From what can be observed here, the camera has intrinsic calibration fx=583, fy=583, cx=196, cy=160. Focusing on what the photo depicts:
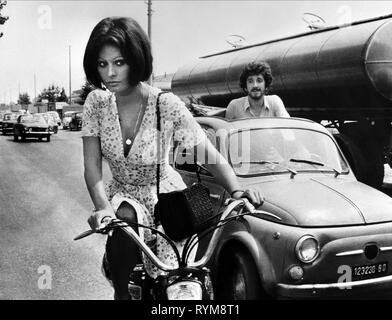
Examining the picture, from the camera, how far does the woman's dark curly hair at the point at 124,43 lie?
2.59 m

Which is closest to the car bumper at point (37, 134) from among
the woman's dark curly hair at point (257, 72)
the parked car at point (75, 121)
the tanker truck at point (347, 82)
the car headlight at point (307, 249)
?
the parked car at point (75, 121)

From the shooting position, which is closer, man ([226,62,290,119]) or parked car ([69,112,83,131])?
man ([226,62,290,119])

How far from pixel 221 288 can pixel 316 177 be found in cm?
122

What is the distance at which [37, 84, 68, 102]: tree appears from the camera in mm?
97938

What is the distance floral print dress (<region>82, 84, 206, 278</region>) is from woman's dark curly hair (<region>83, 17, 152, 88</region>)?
0.16 metres

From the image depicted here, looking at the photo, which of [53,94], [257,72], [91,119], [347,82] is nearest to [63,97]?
[53,94]

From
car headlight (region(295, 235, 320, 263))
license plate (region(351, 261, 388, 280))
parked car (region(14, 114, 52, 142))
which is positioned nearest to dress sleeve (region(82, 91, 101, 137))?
car headlight (region(295, 235, 320, 263))

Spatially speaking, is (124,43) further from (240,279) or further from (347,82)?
(347,82)

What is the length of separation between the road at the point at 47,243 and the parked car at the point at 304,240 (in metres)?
1.50

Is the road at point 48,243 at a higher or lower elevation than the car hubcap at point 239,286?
lower

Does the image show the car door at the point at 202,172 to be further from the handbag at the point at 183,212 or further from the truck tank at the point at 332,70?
the truck tank at the point at 332,70

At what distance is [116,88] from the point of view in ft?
8.84

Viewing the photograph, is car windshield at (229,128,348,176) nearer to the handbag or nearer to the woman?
the woman

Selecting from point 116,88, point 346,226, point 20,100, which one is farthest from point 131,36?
point 20,100
